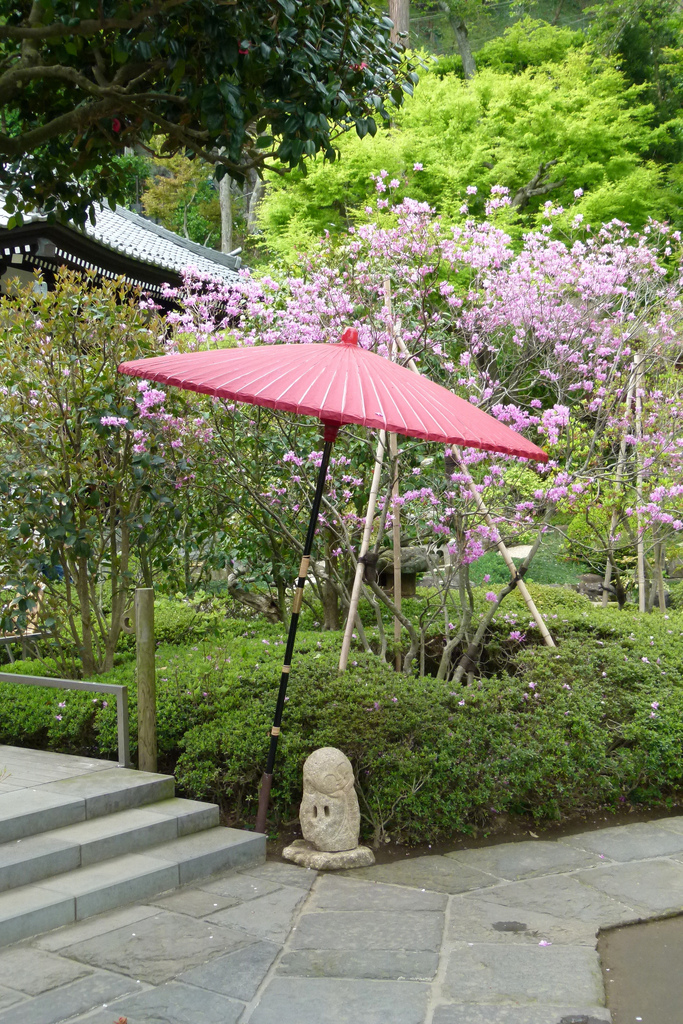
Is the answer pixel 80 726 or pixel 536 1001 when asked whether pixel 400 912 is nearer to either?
pixel 536 1001

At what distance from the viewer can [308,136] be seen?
4.01 m

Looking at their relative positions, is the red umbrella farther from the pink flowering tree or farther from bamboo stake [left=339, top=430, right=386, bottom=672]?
the pink flowering tree

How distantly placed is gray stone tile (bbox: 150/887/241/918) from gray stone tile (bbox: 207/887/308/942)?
49 millimetres

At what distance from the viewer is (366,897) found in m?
3.88

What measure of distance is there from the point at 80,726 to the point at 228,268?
14.3m

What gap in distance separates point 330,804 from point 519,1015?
1559mm

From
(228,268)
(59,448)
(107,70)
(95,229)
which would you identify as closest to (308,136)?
(107,70)

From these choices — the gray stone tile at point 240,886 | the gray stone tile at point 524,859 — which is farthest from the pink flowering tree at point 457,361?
the gray stone tile at point 240,886

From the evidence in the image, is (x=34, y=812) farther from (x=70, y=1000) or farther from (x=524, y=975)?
(x=524, y=975)

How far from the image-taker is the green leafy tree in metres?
5.48

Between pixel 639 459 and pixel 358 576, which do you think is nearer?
pixel 358 576

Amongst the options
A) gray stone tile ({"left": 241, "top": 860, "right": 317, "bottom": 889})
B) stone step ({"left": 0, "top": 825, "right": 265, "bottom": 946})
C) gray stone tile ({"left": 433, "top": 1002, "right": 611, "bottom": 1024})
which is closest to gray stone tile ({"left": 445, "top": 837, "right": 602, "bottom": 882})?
gray stone tile ({"left": 241, "top": 860, "right": 317, "bottom": 889})

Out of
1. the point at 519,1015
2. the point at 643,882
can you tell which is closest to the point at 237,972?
the point at 519,1015

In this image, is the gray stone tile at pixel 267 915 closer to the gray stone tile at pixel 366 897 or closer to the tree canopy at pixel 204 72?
the gray stone tile at pixel 366 897
